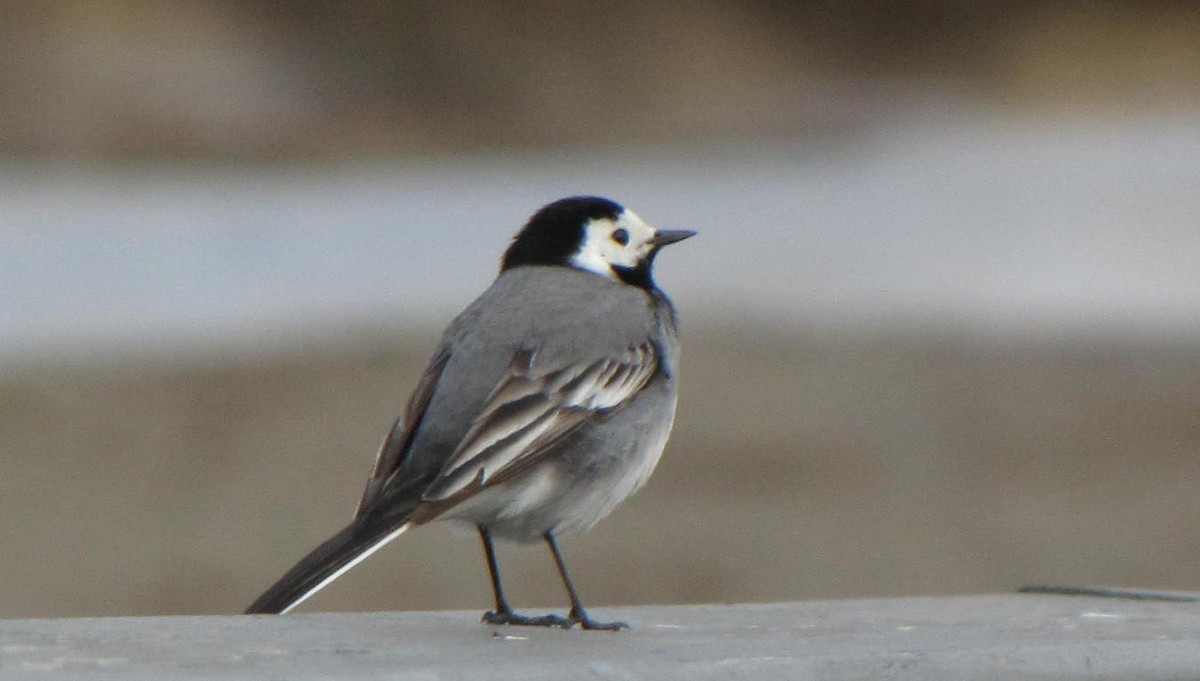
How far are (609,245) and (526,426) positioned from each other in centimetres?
110

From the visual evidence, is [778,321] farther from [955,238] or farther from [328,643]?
[328,643]

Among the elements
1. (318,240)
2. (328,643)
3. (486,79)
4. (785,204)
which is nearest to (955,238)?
(785,204)

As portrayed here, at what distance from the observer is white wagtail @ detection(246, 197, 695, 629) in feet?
12.8

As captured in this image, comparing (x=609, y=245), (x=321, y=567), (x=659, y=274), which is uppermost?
(x=609, y=245)

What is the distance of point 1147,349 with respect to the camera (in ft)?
35.4

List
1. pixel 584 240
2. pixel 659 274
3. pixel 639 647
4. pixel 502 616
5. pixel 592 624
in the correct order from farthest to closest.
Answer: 1. pixel 659 274
2. pixel 584 240
3. pixel 502 616
4. pixel 592 624
5. pixel 639 647

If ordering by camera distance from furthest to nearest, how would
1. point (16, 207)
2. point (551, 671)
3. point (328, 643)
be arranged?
point (16, 207) < point (328, 643) < point (551, 671)

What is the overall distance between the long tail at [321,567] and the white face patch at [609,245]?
4.55 feet

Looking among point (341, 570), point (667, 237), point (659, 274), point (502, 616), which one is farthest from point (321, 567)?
point (659, 274)

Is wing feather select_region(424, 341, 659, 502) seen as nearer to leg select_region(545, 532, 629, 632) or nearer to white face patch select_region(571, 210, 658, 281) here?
leg select_region(545, 532, 629, 632)

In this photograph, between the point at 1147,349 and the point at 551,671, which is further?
the point at 1147,349

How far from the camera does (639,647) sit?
3.10 metres

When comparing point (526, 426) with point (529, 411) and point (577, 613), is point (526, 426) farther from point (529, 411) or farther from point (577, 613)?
point (577, 613)

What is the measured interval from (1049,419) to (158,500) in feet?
14.1
